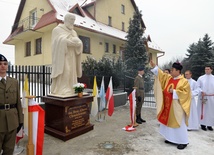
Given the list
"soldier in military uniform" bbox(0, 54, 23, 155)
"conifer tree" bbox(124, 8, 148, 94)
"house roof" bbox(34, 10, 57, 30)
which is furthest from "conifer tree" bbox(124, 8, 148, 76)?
"soldier in military uniform" bbox(0, 54, 23, 155)

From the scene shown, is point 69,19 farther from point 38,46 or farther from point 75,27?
point 38,46

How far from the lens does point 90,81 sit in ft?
28.2

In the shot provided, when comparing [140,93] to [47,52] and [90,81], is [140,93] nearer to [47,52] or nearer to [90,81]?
[90,81]

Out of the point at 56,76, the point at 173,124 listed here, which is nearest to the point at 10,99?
the point at 56,76

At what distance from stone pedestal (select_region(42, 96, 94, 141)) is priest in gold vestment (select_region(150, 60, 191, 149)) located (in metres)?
2.00

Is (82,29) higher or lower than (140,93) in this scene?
higher

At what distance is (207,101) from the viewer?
208 inches

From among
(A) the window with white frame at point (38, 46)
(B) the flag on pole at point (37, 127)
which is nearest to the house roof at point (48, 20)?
(A) the window with white frame at point (38, 46)

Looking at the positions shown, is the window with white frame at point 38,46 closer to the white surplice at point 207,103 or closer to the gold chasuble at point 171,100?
the gold chasuble at point 171,100

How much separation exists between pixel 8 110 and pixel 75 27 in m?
11.7

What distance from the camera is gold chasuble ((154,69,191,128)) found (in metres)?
3.82

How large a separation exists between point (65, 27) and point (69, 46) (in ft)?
1.80

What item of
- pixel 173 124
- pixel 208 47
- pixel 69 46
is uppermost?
pixel 208 47

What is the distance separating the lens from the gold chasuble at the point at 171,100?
3822mm
